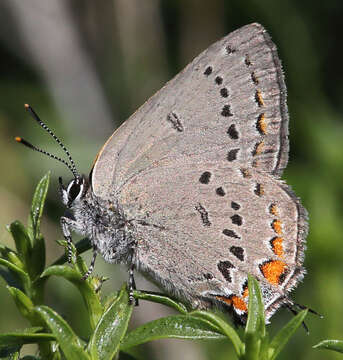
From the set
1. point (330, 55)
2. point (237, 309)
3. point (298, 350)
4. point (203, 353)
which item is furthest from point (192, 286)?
point (330, 55)

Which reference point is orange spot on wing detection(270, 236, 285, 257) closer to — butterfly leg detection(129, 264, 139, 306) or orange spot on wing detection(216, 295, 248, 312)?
orange spot on wing detection(216, 295, 248, 312)

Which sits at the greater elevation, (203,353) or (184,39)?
(184,39)

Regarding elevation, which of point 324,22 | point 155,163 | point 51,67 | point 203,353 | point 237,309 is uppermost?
point 51,67

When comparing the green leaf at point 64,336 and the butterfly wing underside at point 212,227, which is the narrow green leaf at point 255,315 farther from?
the butterfly wing underside at point 212,227

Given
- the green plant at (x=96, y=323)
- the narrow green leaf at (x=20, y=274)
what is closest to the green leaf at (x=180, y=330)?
the green plant at (x=96, y=323)

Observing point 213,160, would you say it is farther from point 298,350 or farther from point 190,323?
point 298,350

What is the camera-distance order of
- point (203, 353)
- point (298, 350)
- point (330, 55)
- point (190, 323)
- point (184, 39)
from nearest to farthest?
point (190, 323), point (298, 350), point (203, 353), point (330, 55), point (184, 39)
